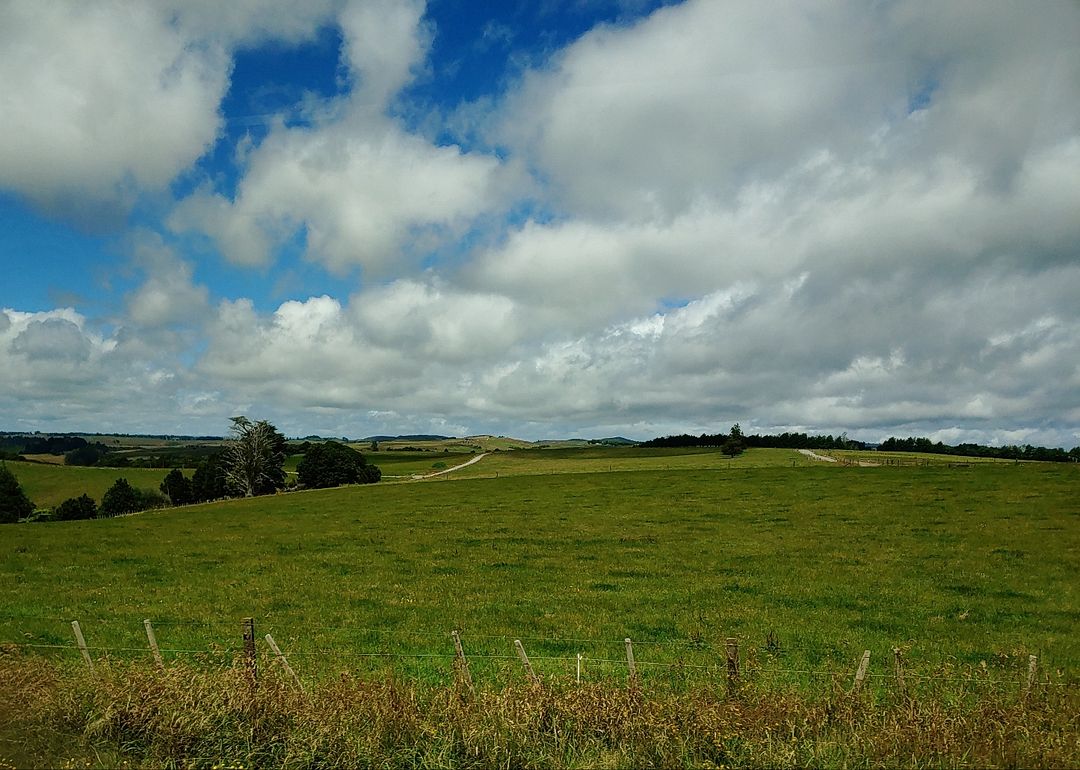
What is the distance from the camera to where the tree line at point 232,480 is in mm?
86062

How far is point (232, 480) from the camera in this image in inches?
3408

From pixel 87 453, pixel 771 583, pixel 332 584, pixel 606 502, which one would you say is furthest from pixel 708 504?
pixel 87 453

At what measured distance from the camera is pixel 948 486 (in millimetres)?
49750

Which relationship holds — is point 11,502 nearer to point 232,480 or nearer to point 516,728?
point 232,480

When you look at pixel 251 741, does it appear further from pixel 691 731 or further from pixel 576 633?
pixel 576 633

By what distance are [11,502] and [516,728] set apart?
341 feet

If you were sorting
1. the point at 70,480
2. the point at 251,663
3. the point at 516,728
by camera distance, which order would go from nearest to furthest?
the point at 516,728
the point at 251,663
the point at 70,480

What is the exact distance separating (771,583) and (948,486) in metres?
35.9

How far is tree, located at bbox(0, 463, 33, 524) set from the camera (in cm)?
8275

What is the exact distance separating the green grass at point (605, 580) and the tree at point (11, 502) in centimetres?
4822

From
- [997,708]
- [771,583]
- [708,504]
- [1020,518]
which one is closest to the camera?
[997,708]

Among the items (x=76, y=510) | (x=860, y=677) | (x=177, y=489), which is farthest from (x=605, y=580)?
(x=177, y=489)

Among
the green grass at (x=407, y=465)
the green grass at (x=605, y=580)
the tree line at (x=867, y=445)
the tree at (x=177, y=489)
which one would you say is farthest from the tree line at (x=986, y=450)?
the tree at (x=177, y=489)

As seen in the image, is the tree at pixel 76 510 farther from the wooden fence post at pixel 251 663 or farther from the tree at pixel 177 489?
the wooden fence post at pixel 251 663
